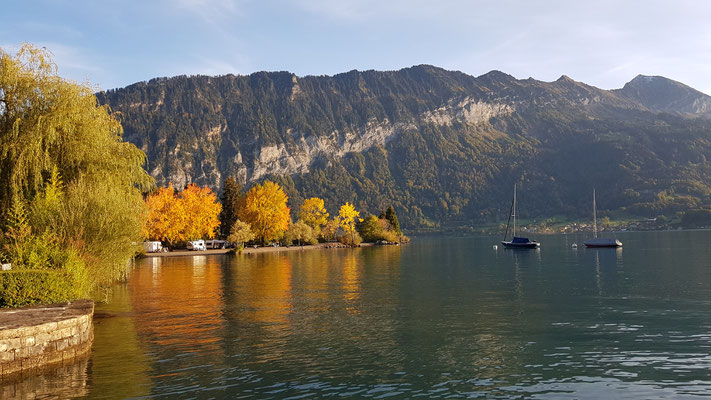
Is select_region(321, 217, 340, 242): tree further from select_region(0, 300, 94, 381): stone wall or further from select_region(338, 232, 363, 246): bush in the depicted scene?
select_region(0, 300, 94, 381): stone wall

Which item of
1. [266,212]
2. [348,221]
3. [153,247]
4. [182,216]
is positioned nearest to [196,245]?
[182,216]

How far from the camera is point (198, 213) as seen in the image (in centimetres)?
12550

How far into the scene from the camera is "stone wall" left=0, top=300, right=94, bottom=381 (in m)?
18.9

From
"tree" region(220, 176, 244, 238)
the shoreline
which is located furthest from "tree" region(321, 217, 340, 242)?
"tree" region(220, 176, 244, 238)

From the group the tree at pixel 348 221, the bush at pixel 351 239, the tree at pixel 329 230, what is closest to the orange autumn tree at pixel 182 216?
the tree at pixel 329 230

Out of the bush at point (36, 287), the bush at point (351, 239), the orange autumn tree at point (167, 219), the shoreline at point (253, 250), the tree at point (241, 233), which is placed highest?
the orange autumn tree at point (167, 219)

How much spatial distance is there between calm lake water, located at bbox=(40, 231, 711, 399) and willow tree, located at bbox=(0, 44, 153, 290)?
5.21 metres

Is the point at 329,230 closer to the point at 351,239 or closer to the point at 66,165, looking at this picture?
the point at 351,239

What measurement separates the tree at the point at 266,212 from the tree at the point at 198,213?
26.8 feet

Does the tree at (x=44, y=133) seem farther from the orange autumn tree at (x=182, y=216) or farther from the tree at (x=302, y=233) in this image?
the tree at (x=302, y=233)

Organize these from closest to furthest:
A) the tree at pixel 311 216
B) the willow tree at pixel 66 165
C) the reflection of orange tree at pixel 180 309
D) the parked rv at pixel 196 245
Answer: the reflection of orange tree at pixel 180 309, the willow tree at pixel 66 165, the parked rv at pixel 196 245, the tree at pixel 311 216

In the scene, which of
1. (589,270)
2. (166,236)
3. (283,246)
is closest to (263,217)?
(283,246)

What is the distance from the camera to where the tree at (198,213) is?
408ft

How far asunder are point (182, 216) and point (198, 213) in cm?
479
